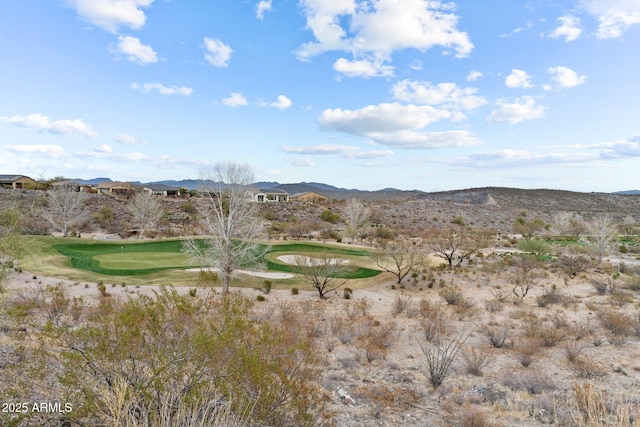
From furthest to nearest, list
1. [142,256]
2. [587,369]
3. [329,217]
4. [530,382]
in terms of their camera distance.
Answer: [329,217] → [142,256] → [587,369] → [530,382]

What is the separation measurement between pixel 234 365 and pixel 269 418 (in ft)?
3.51

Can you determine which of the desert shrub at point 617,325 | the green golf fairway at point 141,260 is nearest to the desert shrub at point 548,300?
the desert shrub at point 617,325

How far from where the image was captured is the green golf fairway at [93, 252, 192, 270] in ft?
96.1

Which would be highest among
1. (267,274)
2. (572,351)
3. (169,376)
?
(169,376)

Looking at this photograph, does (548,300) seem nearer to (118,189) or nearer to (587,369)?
(587,369)

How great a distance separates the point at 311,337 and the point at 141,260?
76.3ft

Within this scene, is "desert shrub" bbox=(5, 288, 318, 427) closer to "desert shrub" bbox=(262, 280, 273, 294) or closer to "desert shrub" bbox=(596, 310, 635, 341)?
"desert shrub" bbox=(596, 310, 635, 341)

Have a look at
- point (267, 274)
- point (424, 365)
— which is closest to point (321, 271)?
point (267, 274)

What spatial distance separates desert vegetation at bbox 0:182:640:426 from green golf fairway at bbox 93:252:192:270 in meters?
0.22

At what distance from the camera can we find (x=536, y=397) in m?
10.2

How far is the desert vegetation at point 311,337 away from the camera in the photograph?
596cm

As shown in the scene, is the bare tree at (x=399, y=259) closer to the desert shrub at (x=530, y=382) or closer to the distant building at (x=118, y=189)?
the desert shrub at (x=530, y=382)

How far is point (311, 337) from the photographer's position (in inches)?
571

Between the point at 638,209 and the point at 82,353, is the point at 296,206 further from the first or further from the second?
the point at 638,209
